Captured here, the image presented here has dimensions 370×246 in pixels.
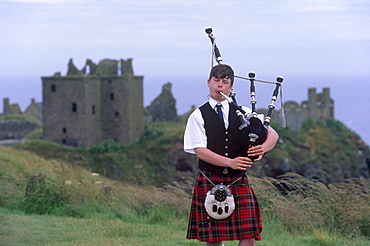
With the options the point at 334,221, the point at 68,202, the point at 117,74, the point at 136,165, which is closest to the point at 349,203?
the point at 334,221

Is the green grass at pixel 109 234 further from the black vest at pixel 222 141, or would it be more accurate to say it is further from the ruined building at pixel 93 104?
the ruined building at pixel 93 104

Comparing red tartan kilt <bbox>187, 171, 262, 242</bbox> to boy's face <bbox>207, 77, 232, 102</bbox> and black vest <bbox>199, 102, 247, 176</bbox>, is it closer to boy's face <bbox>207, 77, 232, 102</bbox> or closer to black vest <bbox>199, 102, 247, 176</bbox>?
black vest <bbox>199, 102, 247, 176</bbox>

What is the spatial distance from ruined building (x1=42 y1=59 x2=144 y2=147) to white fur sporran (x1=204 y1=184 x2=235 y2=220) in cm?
4663

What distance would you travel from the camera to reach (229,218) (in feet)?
16.9

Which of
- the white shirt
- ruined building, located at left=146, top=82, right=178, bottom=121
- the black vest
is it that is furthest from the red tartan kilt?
ruined building, located at left=146, top=82, right=178, bottom=121

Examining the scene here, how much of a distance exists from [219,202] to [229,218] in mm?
207

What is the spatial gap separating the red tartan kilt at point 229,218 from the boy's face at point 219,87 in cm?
67

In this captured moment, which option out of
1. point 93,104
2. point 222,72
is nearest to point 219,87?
point 222,72

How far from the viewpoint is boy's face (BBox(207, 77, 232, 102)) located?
5.18 meters

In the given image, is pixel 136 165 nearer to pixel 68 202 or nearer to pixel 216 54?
pixel 68 202

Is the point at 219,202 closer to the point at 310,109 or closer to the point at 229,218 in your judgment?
→ the point at 229,218

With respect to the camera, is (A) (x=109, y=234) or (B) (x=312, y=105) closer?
(A) (x=109, y=234)

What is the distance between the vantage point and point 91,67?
5284cm

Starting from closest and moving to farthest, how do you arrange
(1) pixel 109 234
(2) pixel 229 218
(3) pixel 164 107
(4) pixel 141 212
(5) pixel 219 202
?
(5) pixel 219 202, (2) pixel 229 218, (1) pixel 109 234, (4) pixel 141 212, (3) pixel 164 107
